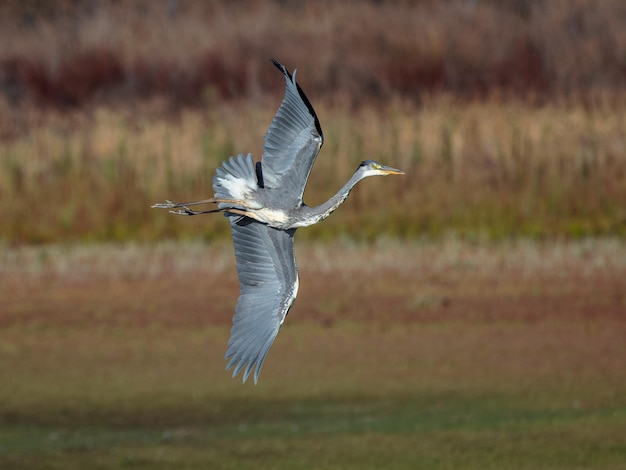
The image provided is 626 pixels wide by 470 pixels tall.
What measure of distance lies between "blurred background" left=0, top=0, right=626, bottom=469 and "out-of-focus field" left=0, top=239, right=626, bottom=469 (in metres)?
0.03

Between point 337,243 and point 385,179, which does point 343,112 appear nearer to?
point 385,179

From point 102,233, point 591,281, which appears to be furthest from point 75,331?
point 591,281

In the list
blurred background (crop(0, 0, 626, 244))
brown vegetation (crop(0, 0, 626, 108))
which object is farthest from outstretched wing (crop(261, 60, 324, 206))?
brown vegetation (crop(0, 0, 626, 108))

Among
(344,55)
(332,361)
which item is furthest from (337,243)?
(344,55)

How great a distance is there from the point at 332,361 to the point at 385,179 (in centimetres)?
416

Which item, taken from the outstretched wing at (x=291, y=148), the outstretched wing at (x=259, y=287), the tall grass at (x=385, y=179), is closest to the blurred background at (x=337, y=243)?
the tall grass at (x=385, y=179)

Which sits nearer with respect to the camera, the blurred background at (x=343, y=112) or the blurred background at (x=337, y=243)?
the blurred background at (x=337, y=243)

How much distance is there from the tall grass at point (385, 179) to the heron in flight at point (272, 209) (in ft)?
22.9

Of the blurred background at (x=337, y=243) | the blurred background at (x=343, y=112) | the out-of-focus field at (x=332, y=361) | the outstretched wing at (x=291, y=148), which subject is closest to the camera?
the outstretched wing at (x=291, y=148)

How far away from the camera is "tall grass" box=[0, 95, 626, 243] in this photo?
1284 cm

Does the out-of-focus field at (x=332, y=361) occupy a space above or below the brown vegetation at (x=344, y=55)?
below

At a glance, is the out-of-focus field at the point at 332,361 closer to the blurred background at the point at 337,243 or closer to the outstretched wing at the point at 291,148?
the blurred background at the point at 337,243

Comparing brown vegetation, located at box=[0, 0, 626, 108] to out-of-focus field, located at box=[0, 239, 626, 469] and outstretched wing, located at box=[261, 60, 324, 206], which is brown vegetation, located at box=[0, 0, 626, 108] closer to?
out-of-focus field, located at box=[0, 239, 626, 469]

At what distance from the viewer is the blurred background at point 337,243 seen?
25.2 feet
